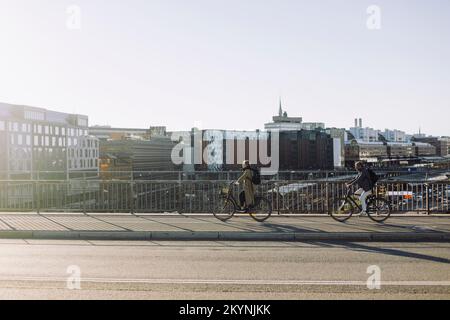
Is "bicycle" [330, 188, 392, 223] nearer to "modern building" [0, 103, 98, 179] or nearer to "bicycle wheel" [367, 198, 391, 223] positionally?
"bicycle wheel" [367, 198, 391, 223]

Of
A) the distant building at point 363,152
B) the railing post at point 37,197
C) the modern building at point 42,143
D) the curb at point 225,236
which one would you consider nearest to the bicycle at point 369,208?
the curb at point 225,236

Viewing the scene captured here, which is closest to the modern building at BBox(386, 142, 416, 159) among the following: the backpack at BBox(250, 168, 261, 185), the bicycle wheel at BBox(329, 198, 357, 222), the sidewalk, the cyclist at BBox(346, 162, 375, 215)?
the bicycle wheel at BBox(329, 198, 357, 222)

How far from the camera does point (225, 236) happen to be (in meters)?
11.5

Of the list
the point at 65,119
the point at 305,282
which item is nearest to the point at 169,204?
the point at 305,282

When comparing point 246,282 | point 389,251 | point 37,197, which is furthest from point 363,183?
point 37,197

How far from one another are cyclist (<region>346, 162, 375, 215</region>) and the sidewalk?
1.93 feet

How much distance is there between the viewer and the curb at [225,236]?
11242 mm

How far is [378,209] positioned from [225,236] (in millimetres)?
4556

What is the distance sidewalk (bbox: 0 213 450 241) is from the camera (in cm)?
1133

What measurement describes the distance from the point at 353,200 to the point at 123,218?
253 inches

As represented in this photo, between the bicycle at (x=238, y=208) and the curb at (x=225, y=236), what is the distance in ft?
6.80

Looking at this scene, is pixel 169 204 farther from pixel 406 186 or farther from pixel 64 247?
pixel 406 186

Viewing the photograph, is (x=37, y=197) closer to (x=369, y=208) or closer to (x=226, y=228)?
(x=226, y=228)
